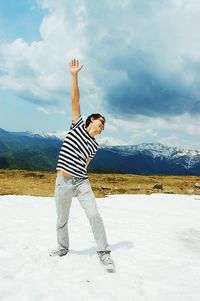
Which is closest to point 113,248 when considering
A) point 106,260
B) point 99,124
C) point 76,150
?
point 106,260

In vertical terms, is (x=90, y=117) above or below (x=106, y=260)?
above

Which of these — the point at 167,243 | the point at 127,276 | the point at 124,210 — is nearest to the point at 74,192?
the point at 127,276

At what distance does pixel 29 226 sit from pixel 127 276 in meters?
6.72

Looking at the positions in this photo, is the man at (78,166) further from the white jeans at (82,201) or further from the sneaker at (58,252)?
the sneaker at (58,252)

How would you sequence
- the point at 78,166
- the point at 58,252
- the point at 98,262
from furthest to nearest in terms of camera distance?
1. the point at 58,252
2. the point at 98,262
3. the point at 78,166

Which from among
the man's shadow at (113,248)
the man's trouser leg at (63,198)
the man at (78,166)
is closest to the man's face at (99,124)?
the man at (78,166)

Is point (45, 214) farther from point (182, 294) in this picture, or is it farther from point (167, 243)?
point (182, 294)

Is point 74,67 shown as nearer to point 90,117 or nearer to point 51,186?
point 90,117

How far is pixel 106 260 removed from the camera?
9.08m

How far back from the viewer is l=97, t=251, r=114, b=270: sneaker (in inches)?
352

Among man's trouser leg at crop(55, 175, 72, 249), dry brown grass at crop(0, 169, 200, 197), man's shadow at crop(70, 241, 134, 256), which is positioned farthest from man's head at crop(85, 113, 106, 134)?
dry brown grass at crop(0, 169, 200, 197)

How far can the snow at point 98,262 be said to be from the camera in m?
7.60

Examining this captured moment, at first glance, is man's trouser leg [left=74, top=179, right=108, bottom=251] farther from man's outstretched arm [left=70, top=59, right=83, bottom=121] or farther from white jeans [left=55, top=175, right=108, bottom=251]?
man's outstretched arm [left=70, top=59, right=83, bottom=121]

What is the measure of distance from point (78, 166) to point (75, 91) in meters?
1.87
